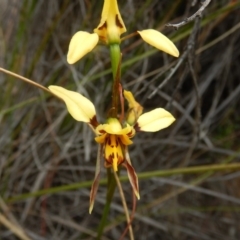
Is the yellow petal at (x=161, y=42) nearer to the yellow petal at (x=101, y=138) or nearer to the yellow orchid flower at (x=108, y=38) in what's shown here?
the yellow orchid flower at (x=108, y=38)

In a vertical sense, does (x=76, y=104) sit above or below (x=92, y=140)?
below

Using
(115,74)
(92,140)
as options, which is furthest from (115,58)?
(92,140)

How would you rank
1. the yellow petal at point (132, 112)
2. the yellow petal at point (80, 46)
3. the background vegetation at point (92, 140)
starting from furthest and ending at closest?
the background vegetation at point (92, 140), the yellow petal at point (132, 112), the yellow petal at point (80, 46)

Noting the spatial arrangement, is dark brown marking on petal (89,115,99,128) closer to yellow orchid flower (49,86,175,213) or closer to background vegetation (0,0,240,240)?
yellow orchid flower (49,86,175,213)

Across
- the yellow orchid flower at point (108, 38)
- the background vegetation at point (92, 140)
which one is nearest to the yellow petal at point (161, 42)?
the yellow orchid flower at point (108, 38)

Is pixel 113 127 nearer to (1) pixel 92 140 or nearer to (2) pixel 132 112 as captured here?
(2) pixel 132 112

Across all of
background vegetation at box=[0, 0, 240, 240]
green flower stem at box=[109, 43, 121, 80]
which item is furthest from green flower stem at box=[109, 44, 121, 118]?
background vegetation at box=[0, 0, 240, 240]
